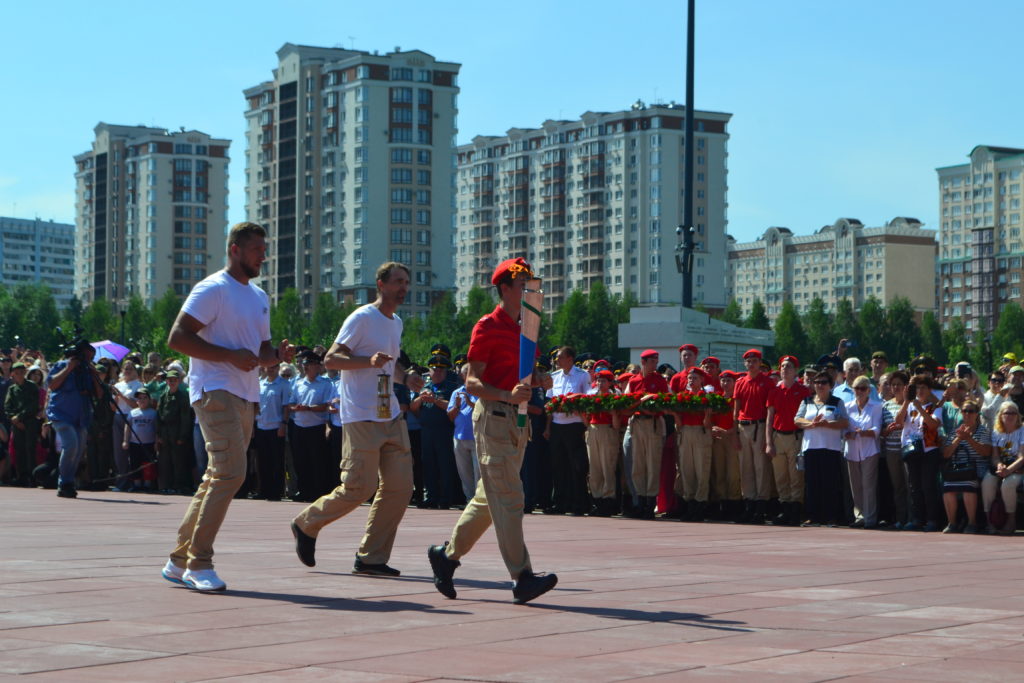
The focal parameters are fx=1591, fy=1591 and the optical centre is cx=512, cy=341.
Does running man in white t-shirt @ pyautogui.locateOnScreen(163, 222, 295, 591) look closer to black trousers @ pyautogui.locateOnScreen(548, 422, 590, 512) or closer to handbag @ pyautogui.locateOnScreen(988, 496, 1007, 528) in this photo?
handbag @ pyautogui.locateOnScreen(988, 496, 1007, 528)

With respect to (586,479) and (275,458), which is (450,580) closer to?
(586,479)

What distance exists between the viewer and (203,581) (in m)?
9.27

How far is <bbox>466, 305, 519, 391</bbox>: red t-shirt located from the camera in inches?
364

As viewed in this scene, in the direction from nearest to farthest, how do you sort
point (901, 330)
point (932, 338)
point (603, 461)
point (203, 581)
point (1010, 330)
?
point (203, 581) < point (603, 461) < point (1010, 330) < point (901, 330) < point (932, 338)

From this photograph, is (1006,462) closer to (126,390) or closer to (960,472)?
(960,472)

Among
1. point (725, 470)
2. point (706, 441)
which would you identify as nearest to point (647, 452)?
point (706, 441)

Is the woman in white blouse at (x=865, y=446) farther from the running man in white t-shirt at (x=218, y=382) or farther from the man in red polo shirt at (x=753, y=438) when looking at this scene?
the running man in white t-shirt at (x=218, y=382)

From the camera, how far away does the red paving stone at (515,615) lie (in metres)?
6.74

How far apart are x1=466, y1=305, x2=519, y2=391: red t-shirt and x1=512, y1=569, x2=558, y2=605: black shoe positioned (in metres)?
1.11

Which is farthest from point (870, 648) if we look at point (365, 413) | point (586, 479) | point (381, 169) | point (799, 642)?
point (381, 169)

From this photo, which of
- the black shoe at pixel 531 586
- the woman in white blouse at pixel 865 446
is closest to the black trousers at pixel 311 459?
the woman in white blouse at pixel 865 446

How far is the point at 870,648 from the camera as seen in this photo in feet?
24.4

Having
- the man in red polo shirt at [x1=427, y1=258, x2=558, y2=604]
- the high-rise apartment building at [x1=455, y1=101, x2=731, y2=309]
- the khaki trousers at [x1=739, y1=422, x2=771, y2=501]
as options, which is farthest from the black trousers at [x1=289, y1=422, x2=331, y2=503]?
the high-rise apartment building at [x1=455, y1=101, x2=731, y2=309]

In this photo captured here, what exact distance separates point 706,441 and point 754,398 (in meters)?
0.78
